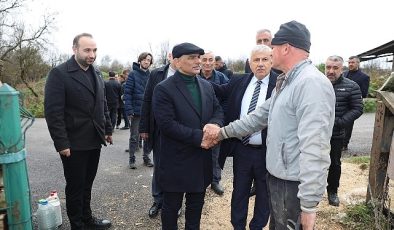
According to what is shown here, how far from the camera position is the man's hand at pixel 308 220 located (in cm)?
192

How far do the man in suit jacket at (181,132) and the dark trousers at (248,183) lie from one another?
462 millimetres

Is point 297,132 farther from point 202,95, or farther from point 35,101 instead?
point 35,101

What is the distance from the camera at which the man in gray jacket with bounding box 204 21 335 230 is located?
1.89 m

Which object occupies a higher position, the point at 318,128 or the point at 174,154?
the point at 318,128

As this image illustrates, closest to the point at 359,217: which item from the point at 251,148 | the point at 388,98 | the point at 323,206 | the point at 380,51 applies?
the point at 323,206

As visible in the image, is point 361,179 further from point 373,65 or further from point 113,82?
point 373,65

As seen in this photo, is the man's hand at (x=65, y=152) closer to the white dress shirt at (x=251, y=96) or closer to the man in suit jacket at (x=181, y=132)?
the man in suit jacket at (x=181, y=132)

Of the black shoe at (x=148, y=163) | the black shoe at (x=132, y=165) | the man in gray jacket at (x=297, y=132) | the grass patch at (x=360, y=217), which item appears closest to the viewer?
the man in gray jacket at (x=297, y=132)

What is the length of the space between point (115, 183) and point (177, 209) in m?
2.55

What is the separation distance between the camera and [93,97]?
346 cm

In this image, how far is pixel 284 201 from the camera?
7.49 feet

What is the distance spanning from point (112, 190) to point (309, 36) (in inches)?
151

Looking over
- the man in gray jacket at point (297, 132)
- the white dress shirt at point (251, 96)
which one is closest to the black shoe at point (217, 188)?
the white dress shirt at point (251, 96)

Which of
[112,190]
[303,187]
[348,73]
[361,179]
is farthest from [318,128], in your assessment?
[348,73]
